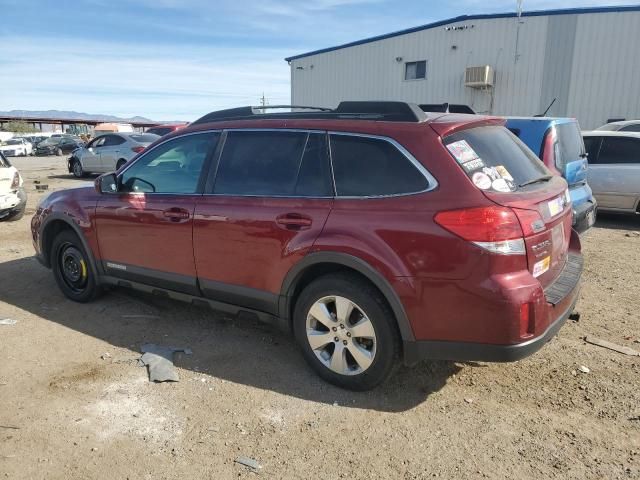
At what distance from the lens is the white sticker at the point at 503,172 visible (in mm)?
3008

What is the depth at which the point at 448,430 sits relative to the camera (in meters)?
2.90

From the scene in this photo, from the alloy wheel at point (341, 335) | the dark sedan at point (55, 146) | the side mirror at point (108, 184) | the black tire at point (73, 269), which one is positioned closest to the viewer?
the alloy wheel at point (341, 335)

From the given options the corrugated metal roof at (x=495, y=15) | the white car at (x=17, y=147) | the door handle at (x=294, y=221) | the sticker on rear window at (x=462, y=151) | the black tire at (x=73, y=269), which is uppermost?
the corrugated metal roof at (x=495, y=15)

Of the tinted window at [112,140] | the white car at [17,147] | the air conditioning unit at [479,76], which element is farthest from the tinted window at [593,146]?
the white car at [17,147]

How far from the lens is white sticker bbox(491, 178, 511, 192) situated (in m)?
2.85

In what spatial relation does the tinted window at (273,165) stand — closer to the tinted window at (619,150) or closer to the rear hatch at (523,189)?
the rear hatch at (523,189)

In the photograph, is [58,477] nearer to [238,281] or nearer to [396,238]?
[238,281]

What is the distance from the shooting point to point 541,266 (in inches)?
114

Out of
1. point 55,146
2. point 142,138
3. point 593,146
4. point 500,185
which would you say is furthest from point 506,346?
point 55,146

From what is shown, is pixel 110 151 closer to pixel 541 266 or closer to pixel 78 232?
pixel 78 232

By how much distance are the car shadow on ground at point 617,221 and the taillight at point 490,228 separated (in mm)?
6833

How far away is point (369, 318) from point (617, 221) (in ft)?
25.9

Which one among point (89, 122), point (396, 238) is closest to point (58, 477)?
point (396, 238)

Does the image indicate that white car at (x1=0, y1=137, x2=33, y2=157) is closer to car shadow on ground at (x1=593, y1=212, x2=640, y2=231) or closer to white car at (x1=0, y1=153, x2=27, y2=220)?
white car at (x1=0, y1=153, x2=27, y2=220)
